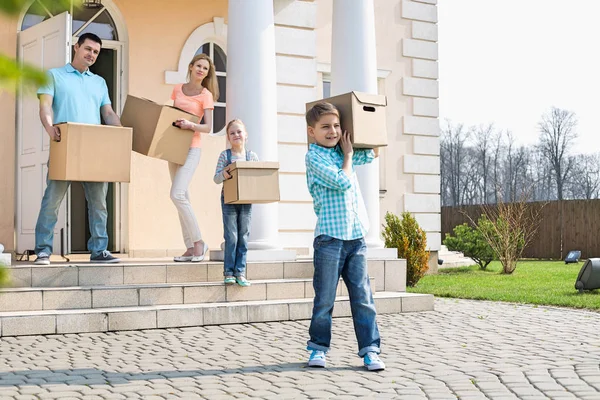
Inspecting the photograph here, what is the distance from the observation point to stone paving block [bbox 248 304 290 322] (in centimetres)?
775

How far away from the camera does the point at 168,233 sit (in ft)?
37.6

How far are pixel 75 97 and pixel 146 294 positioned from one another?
2.04 metres

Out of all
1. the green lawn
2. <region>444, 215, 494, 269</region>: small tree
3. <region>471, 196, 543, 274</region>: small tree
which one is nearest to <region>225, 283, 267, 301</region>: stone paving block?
the green lawn

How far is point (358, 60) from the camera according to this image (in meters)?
10.1

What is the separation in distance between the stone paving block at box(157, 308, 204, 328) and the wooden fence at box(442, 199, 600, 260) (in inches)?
816

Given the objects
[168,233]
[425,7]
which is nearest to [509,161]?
[425,7]

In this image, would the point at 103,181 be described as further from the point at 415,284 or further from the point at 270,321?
the point at 415,284

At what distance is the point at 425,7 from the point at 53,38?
7.78 m

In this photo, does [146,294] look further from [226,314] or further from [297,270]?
[297,270]

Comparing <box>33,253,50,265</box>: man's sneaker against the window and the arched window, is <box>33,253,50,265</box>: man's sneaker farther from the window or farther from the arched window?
the window

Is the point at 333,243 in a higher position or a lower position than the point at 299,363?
higher

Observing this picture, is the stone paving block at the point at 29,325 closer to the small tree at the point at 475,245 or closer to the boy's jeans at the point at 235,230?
the boy's jeans at the point at 235,230

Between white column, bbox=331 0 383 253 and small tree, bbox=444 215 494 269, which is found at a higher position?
white column, bbox=331 0 383 253

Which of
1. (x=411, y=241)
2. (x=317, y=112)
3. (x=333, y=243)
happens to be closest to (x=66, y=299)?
(x=333, y=243)
